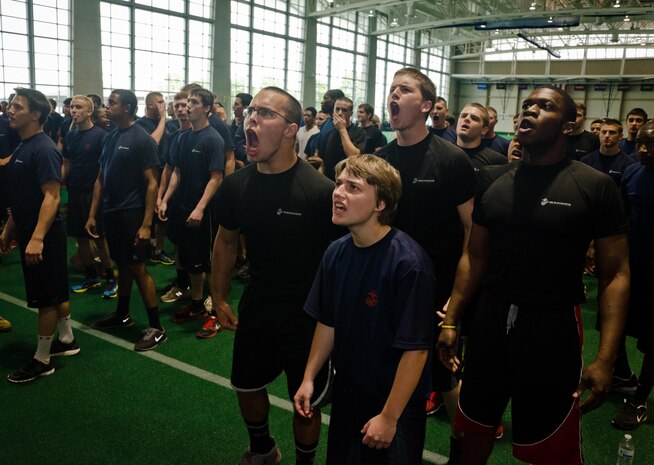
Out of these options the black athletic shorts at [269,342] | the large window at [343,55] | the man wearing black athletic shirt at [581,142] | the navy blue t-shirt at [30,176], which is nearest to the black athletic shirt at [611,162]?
the man wearing black athletic shirt at [581,142]

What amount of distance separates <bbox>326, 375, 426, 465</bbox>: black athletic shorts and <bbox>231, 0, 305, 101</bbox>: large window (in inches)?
836

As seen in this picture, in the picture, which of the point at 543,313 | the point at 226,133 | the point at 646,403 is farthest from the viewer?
the point at 226,133

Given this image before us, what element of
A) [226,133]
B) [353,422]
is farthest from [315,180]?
[226,133]

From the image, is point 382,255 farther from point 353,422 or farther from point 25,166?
point 25,166

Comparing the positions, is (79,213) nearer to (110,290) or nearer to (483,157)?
(110,290)

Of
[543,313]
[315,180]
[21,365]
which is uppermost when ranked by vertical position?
[315,180]

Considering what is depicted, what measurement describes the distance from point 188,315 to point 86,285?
68.0 inches

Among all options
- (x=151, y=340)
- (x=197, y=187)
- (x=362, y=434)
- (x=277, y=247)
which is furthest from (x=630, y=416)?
(x=197, y=187)

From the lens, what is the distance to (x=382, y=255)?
2080 millimetres

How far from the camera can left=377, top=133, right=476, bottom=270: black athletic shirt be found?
312 cm

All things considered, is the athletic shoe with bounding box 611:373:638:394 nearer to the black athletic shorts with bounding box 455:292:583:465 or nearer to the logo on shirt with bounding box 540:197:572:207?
the black athletic shorts with bounding box 455:292:583:465

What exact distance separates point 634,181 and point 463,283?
7.33ft

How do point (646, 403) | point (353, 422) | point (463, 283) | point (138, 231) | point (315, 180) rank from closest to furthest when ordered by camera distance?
Answer: point (353, 422) < point (463, 283) < point (315, 180) < point (646, 403) < point (138, 231)

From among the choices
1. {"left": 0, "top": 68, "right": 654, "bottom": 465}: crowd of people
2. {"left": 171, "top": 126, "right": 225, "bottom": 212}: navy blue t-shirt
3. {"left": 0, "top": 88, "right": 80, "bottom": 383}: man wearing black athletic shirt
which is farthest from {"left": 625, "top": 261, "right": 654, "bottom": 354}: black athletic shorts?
{"left": 0, "top": 88, "right": 80, "bottom": 383}: man wearing black athletic shirt
